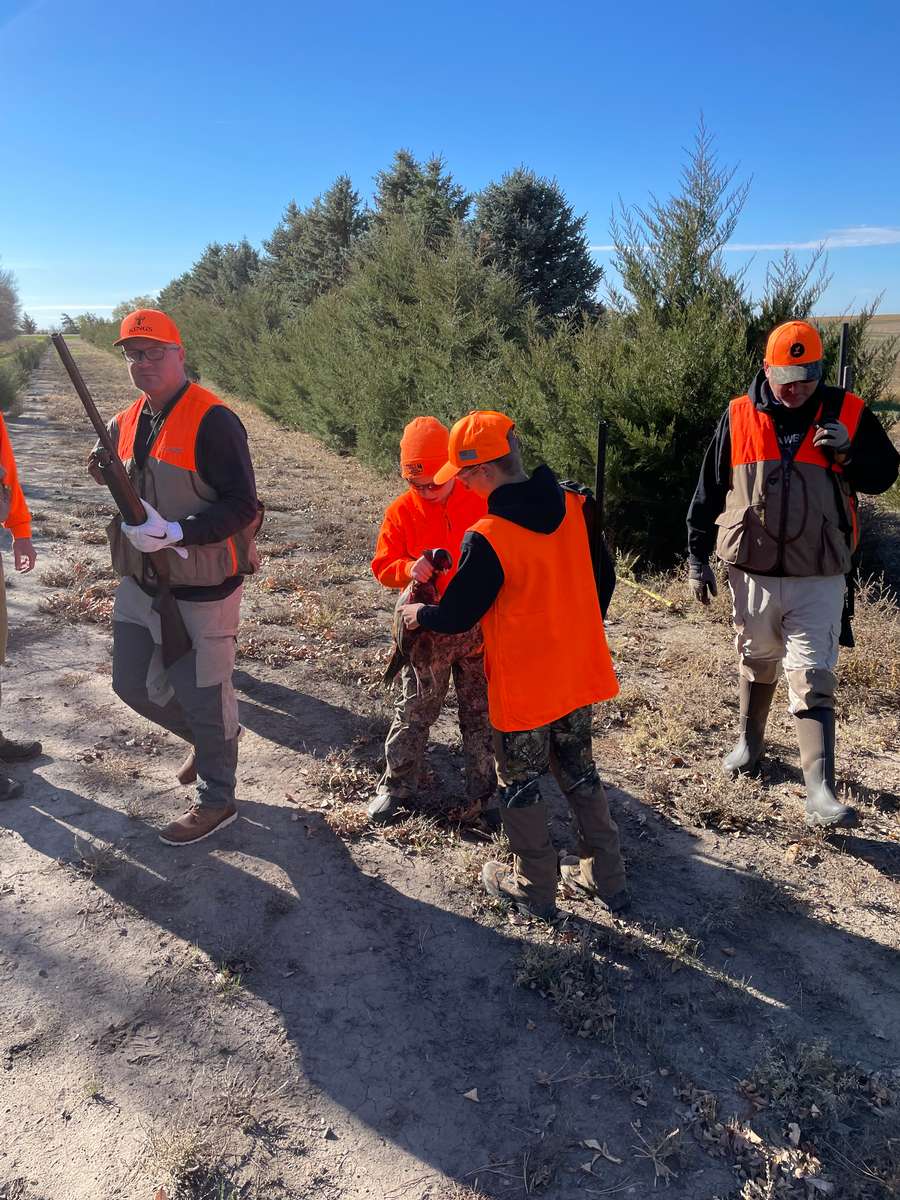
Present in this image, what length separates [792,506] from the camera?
3684 millimetres

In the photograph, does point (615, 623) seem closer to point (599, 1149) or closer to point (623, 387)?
point (623, 387)

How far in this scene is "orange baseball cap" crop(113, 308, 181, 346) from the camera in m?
3.27

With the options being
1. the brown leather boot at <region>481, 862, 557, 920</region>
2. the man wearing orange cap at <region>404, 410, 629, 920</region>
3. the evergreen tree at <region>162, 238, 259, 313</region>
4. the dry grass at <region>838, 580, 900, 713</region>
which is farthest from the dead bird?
the evergreen tree at <region>162, 238, 259, 313</region>

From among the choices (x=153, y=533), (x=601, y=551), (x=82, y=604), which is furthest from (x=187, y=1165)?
(x=82, y=604)

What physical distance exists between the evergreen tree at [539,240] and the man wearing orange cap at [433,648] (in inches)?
567

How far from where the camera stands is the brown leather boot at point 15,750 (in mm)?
4312

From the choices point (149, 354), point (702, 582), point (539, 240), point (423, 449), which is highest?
point (539, 240)

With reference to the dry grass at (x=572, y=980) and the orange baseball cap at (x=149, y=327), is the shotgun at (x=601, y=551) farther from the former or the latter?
the orange baseball cap at (x=149, y=327)

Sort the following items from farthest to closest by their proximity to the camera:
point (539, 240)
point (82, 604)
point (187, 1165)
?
point (539, 240) < point (82, 604) < point (187, 1165)

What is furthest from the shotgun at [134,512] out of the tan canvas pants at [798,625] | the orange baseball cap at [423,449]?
the tan canvas pants at [798,625]

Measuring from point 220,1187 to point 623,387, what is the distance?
23.4 feet

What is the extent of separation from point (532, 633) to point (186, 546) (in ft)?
5.00

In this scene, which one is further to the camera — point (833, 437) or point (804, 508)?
point (804, 508)

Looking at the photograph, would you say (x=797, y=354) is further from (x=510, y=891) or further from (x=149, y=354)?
(x=149, y=354)
